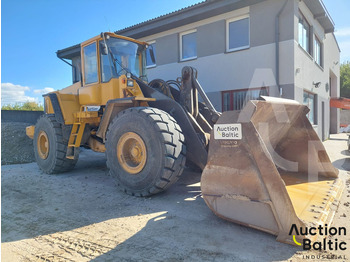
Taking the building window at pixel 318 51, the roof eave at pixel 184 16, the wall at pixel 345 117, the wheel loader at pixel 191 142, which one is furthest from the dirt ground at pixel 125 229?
the wall at pixel 345 117

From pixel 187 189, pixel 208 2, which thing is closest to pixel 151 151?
pixel 187 189

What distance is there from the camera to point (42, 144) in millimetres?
6949

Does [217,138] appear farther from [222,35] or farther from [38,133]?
[222,35]

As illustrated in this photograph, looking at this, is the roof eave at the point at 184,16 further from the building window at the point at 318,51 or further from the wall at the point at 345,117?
the wall at the point at 345,117

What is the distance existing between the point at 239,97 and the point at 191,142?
5664 mm

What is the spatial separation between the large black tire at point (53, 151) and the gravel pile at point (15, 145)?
252 cm

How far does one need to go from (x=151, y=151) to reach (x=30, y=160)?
6636 mm

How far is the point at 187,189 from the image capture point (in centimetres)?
464

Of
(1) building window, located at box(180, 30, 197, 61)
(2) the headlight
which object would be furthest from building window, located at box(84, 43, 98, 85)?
(1) building window, located at box(180, 30, 197, 61)

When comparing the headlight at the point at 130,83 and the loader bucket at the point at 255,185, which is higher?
the headlight at the point at 130,83

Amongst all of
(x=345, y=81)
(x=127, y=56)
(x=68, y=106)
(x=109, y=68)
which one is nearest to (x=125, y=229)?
(x=109, y=68)

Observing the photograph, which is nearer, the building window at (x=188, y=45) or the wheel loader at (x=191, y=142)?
the wheel loader at (x=191, y=142)

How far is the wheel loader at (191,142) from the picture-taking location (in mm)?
2771

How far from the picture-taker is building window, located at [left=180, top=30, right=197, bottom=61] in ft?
34.5
